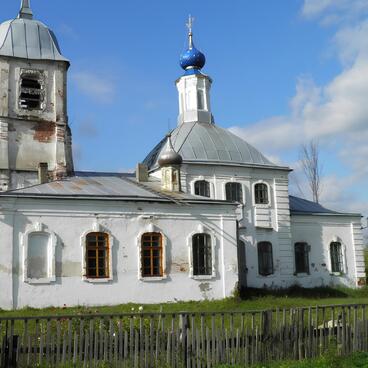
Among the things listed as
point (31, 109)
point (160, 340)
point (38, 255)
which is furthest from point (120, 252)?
point (160, 340)

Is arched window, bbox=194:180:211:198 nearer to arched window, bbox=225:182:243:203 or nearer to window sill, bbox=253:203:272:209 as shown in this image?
arched window, bbox=225:182:243:203

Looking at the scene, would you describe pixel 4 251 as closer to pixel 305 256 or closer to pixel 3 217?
pixel 3 217

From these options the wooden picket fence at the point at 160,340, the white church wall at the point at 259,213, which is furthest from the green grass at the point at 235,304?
the wooden picket fence at the point at 160,340

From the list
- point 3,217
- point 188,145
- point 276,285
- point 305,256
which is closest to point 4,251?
point 3,217

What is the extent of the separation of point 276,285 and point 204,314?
1393 cm

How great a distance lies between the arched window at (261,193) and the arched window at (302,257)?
2478 millimetres

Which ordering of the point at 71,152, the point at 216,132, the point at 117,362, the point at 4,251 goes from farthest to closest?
the point at 216,132 → the point at 71,152 → the point at 4,251 → the point at 117,362

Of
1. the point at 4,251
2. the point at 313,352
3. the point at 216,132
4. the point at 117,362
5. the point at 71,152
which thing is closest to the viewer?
the point at 117,362

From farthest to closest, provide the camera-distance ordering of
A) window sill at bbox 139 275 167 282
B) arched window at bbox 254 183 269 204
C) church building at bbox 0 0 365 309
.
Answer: arched window at bbox 254 183 269 204 → window sill at bbox 139 275 167 282 → church building at bbox 0 0 365 309

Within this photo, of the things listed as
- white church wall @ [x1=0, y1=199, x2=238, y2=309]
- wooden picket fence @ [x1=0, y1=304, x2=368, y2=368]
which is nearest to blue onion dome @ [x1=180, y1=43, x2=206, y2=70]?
white church wall @ [x1=0, y1=199, x2=238, y2=309]

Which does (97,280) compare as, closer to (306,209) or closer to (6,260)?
(6,260)

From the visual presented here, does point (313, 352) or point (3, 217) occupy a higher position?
point (3, 217)

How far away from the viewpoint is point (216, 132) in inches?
923

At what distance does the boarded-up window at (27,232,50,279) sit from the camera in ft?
50.1
